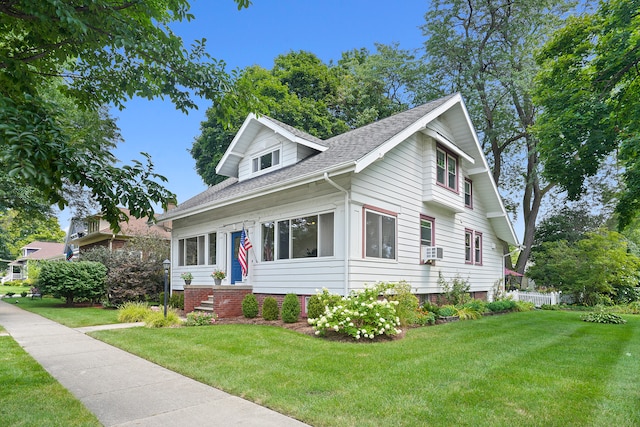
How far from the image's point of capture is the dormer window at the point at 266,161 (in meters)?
14.5

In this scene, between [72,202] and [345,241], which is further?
[72,202]

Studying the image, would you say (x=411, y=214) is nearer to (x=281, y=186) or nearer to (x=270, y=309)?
(x=281, y=186)

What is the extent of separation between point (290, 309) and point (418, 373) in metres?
5.22

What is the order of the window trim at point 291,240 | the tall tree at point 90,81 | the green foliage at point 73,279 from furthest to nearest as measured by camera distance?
the green foliage at point 73,279 < the window trim at point 291,240 < the tall tree at point 90,81

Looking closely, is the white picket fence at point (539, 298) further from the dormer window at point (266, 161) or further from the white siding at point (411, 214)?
the dormer window at point (266, 161)

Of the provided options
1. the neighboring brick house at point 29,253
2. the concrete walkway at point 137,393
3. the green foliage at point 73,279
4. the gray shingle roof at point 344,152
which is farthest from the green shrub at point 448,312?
the neighboring brick house at point 29,253

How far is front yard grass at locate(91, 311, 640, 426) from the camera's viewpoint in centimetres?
419

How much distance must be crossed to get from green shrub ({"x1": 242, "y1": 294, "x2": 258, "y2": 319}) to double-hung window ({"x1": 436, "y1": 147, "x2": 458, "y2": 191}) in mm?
7004

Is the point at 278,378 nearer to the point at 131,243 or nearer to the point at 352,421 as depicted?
the point at 352,421

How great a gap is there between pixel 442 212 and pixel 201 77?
→ 413 inches

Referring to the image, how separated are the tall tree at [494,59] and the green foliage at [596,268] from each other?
425 centimetres

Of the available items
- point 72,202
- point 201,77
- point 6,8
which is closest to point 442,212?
point 201,77

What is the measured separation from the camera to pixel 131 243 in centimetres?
2081

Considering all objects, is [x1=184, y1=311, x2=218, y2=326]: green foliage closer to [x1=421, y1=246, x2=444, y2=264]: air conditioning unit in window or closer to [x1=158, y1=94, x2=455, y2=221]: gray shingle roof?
[x1=158, y1=94, x2=455, y2=221]: gray shingle roof
